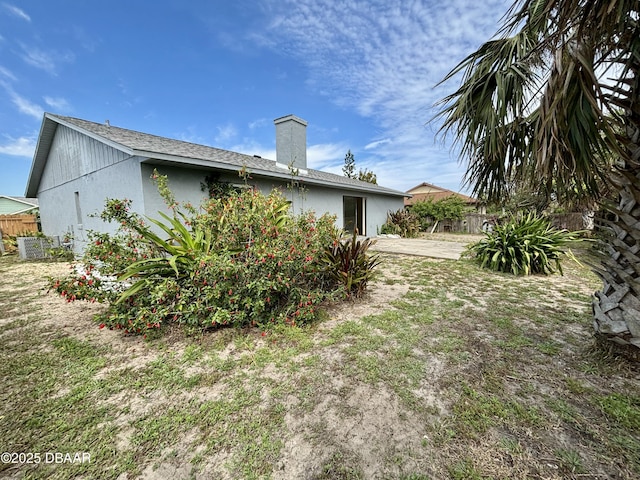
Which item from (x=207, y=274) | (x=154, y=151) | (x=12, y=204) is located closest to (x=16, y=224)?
(x=154, y=151)

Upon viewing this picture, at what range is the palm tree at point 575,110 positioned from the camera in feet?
5.78

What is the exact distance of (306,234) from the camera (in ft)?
12.3

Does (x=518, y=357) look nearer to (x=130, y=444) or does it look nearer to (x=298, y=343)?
(x=298, y=343)

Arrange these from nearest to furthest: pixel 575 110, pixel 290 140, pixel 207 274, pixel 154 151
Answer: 1. pixel 575 110
2. pixel 207 274
3. pixel 154 151
4. pixel 290 140

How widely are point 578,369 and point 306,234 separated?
320cm

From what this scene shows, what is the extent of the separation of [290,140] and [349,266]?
7.25 meters

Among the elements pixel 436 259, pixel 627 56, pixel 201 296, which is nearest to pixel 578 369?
pixel 627 56

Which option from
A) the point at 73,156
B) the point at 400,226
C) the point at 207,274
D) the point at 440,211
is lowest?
the point at 207,274

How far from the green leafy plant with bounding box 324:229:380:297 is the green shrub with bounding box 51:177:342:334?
539 millimetres

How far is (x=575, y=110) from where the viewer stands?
2014mm

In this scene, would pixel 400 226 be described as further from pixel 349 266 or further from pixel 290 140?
pixel 349 266

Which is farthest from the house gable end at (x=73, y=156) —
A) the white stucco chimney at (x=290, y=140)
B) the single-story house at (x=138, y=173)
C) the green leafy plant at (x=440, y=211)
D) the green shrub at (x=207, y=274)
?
the green leafy plant at (x=440, y=211)

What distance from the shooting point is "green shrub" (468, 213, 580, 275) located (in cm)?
569

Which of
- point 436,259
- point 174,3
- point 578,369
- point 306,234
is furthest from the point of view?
point 436,259
